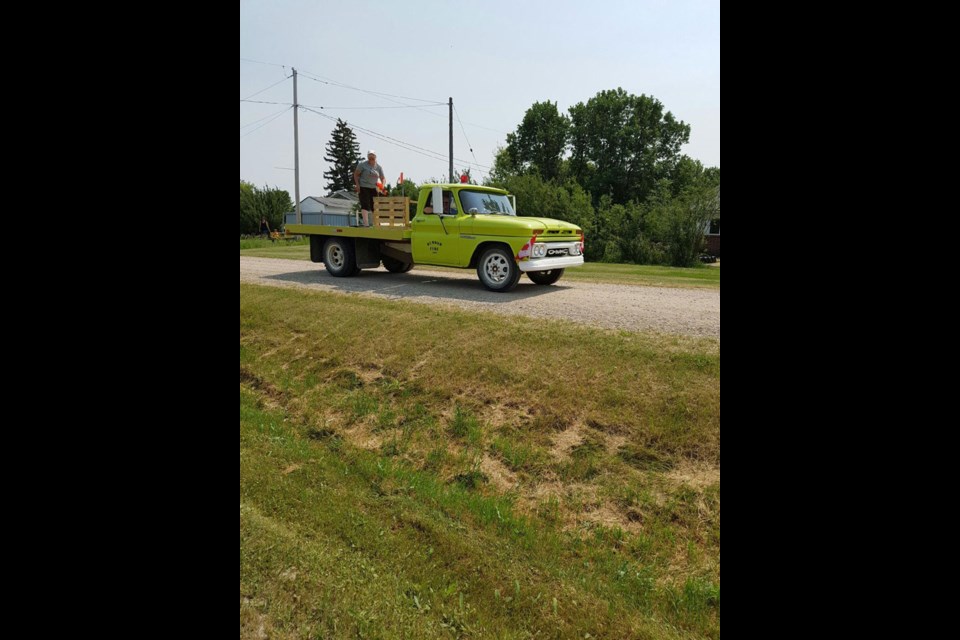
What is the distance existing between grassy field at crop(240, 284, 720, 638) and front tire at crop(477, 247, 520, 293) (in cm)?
243

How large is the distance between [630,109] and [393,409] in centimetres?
5028

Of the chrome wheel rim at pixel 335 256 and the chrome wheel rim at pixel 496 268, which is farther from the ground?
the chrome wheel rim at pixel 335 256

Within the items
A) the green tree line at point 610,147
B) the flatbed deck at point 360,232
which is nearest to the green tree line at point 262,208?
the green tree line at point 610,147

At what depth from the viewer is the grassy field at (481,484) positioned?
9.96 feet

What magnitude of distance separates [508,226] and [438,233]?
149cm

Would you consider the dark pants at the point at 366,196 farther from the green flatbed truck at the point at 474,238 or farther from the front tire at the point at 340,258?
the front tire at the point at 340,258

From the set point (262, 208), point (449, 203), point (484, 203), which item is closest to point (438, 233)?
point (449, 203)

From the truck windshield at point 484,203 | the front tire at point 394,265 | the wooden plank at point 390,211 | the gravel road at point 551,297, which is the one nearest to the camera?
the gravel road at point 551,297

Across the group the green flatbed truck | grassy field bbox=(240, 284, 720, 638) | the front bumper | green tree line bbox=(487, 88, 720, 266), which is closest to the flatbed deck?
the green flatbed truck
